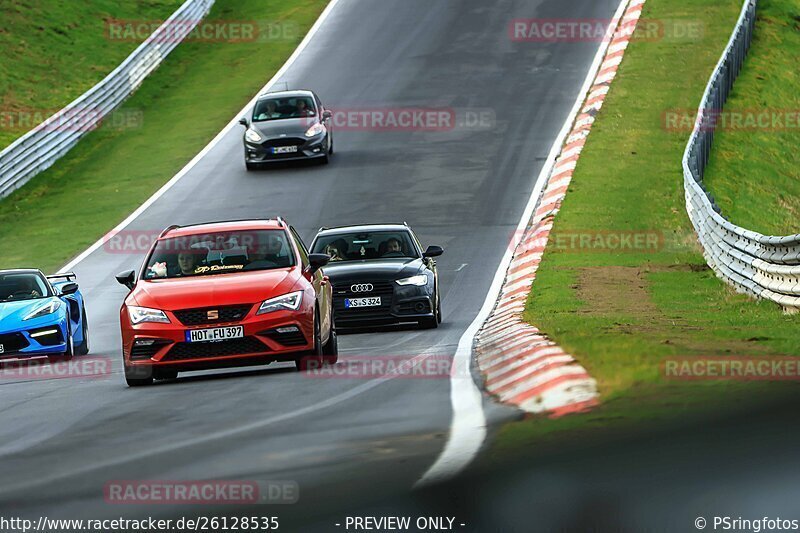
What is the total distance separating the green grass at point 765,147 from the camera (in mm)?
30734

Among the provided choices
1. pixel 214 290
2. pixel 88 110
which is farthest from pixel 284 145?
pixel 214 290

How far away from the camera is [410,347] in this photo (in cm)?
1686

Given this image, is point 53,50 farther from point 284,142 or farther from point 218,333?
point 218,333

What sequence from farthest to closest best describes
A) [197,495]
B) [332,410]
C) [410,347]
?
[410,347] → [332,410] → [197,495]

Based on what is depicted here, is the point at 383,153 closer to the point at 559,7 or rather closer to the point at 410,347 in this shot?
the point at 559,7

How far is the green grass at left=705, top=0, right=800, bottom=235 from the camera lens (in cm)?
3073

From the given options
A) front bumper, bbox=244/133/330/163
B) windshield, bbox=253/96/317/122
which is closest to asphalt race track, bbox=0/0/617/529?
front bumper, bbox=244/133/330/163

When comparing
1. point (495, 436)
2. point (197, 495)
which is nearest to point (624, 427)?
point (495, 436)

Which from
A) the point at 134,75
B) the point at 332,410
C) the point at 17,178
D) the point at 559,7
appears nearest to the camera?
the point at 332,410

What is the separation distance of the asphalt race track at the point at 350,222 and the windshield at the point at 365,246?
4.01 ft

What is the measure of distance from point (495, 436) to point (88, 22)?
136 feet

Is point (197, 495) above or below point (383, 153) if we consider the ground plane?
above

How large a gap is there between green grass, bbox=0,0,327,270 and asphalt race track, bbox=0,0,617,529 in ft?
3.06

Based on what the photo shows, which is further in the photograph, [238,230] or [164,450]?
[238,230]
